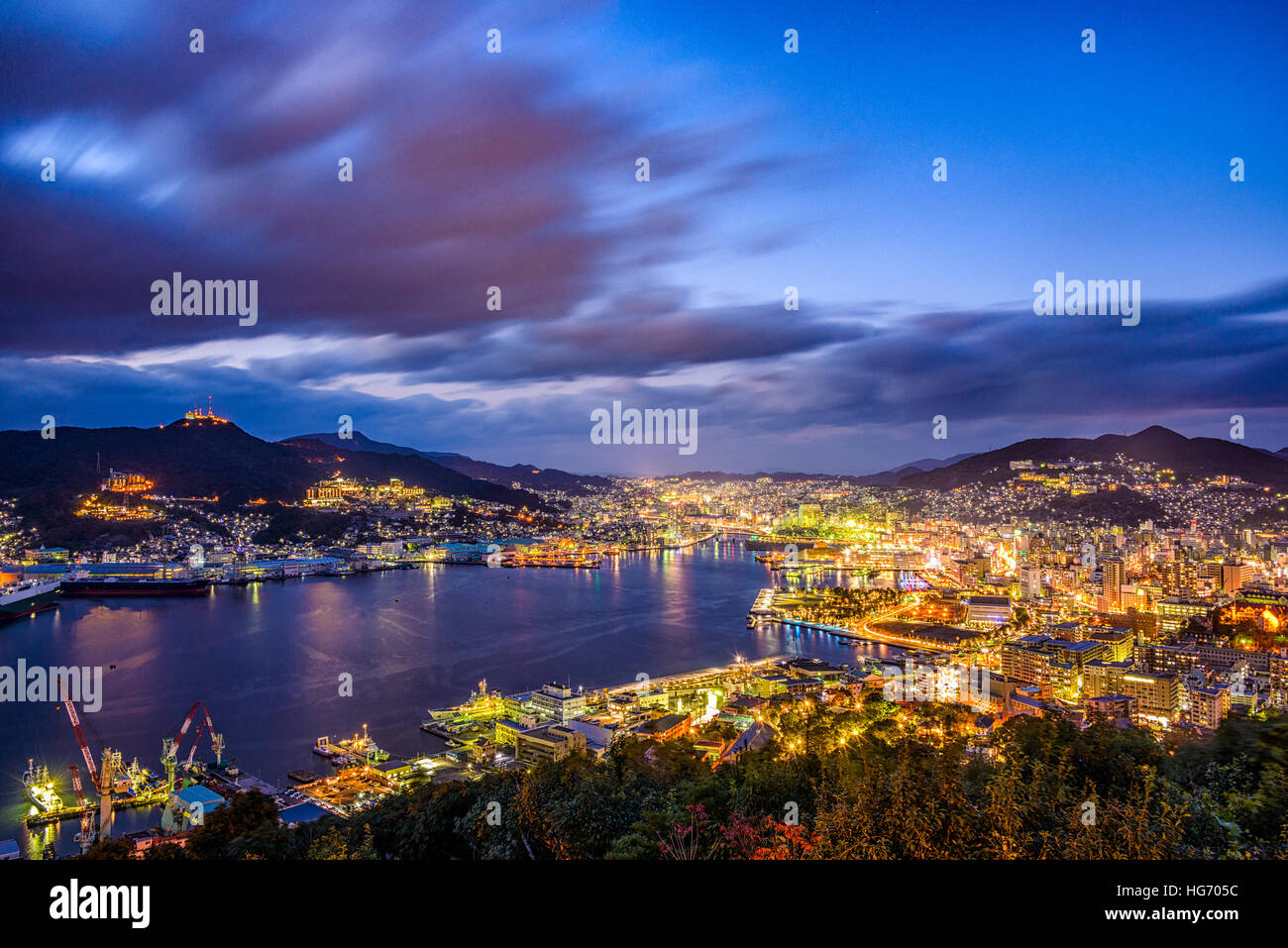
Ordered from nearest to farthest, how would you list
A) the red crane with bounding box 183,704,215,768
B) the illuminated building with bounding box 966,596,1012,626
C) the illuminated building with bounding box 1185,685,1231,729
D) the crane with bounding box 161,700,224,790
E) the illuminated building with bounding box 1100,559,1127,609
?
the crane with bounding box 161,700,224,790, the red crane with bounding box 183,704,215,768, the illuminated building with bounding box 1185,685,1231,729, the illuminated building with bounding box 966,596,1012,626, the illuminated building with bounding box 1100,559,1127,609

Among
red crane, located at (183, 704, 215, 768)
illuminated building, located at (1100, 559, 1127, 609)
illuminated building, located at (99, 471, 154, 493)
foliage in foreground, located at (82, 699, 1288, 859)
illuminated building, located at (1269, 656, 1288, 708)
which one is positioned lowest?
red crane, located at (183, 704, 215, 768)

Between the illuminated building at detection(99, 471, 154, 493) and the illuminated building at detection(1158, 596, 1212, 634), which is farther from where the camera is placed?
the illuminated building at detection(99, 471, 154, 493)

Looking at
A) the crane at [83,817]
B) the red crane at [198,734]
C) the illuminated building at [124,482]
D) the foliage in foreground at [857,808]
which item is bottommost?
the crane at [83,817]

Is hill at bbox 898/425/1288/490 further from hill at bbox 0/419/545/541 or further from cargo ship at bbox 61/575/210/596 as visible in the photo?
cargo ship at bbox 61/575/210/596

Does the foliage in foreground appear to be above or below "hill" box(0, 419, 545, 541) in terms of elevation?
below

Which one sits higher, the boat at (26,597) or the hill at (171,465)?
the hill at (171,465)

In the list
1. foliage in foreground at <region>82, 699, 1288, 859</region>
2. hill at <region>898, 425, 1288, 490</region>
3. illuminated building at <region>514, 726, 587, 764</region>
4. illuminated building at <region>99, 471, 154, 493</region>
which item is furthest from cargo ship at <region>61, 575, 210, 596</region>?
Answer: hill at <region>898, 425, 1288, 490</region>

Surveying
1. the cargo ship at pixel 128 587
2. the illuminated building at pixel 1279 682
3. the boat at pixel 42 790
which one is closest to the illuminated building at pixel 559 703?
the boat at pixel 42 790

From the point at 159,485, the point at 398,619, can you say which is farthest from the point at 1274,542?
the point at 159,485

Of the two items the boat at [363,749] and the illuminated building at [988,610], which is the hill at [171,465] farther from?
the illuminated building at [988,610]
